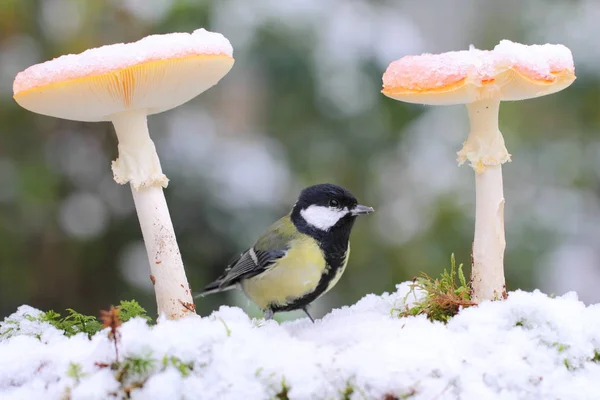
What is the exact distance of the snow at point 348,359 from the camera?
3.38 ft

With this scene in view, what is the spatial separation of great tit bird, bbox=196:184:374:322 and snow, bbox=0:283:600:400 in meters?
0.30

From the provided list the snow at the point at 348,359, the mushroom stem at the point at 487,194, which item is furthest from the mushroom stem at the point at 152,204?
the mushroom stem at the point at 487,194

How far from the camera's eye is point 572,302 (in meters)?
1.31

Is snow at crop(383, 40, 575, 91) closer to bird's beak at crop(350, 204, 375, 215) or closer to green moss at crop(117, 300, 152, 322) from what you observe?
bird's beak at crop(350, 204, 375, 215)

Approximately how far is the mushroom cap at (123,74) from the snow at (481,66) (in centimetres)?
36

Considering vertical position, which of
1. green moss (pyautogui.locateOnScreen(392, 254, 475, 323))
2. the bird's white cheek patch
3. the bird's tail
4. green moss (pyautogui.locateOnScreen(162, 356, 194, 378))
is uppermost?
the bird's white cheek patch

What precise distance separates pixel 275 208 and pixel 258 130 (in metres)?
0.36

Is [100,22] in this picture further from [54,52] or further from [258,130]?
[258,130]

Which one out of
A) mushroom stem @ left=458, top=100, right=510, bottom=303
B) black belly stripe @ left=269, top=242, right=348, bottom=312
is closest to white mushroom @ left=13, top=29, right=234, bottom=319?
black belly stripe @ left=269, top=242, right=348, bottom=312

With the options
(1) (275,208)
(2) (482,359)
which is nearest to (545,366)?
(2) (482,359)

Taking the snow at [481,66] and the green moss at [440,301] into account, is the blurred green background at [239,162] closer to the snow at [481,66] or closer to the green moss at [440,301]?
the green moss at [440,301]

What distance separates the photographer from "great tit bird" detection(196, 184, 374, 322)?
61.6 inches

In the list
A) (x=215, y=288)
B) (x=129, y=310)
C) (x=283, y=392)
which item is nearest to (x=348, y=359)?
(x=283, y=392)

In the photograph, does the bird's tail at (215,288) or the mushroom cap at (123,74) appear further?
the bird's tail at (215,288)
